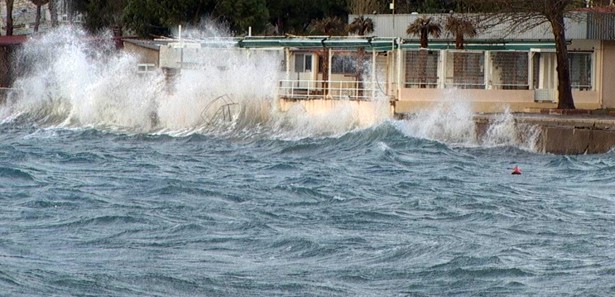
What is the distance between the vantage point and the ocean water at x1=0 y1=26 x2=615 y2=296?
1933 cm

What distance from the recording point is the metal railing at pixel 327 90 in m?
48.6

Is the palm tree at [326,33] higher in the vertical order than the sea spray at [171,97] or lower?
higher

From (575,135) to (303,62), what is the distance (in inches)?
726

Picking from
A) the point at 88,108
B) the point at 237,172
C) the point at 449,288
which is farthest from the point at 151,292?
the point at 88,108

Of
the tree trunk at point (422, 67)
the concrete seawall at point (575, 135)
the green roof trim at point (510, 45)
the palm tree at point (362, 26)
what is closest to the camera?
the concrete seawall at point (575, 135)

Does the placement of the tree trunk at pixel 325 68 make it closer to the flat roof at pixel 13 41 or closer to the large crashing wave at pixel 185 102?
the large crashing wave at pixel 185 102

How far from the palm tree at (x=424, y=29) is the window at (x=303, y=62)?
562 centimetres

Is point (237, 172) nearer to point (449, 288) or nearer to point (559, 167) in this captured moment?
point (559, 167)

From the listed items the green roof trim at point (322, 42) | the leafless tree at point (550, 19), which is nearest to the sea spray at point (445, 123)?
the leafless tree at point (550, 19)

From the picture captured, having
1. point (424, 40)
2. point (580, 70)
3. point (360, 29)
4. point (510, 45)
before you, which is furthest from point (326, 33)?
point (580, 70)

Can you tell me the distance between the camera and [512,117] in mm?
40812

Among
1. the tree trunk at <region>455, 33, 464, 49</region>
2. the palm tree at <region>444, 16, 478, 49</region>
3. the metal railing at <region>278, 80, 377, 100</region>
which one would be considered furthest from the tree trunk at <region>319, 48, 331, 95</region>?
the tree trunk at <region>455, 33, 464, 49</region>

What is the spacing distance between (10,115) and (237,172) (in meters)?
30.8

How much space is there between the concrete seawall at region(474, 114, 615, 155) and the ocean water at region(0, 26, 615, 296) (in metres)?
0.47
